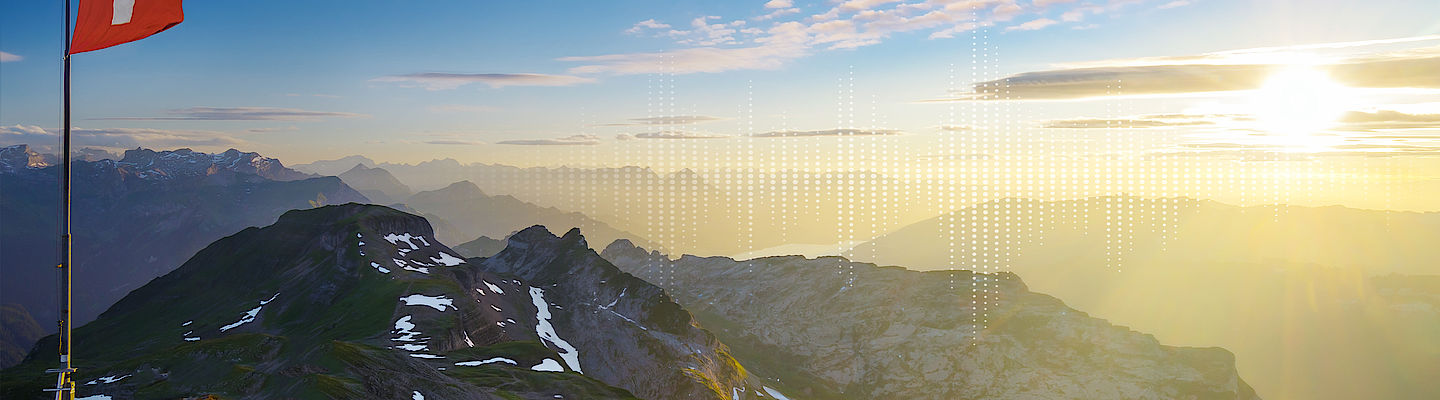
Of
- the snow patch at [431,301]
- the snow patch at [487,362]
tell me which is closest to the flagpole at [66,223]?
the snow patch at [487,362]

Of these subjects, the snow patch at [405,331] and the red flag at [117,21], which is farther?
the snow patch at [405,331]

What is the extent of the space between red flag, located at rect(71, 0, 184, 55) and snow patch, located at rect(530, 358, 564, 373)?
403 ft

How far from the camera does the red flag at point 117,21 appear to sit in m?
32.4

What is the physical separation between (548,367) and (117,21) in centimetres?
13068

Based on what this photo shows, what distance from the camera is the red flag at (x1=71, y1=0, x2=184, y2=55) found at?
32.4 meters

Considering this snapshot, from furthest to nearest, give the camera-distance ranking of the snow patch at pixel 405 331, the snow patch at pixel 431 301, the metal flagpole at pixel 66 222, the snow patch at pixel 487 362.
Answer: the snow patch at pixel 431 301, the snow patch at pixel 405 331, the snow patch at pixel 487 362, the metal flagpole at pixel 66 222

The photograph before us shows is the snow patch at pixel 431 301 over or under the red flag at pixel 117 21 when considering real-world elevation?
under

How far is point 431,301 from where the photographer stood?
170875 millimetres

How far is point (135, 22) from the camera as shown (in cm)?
3250

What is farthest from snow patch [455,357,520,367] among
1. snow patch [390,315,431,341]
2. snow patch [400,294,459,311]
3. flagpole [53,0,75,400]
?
flagpole [53,0,75,400]

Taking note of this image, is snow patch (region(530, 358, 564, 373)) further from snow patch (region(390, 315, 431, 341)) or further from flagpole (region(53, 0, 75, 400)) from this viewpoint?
flagpole (region(53, 0, 75, 400))

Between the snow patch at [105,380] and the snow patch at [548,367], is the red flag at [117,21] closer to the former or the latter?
the snow patch at [105,380]

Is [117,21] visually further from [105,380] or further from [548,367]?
[548,367]

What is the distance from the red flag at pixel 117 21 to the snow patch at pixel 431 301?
138 m
